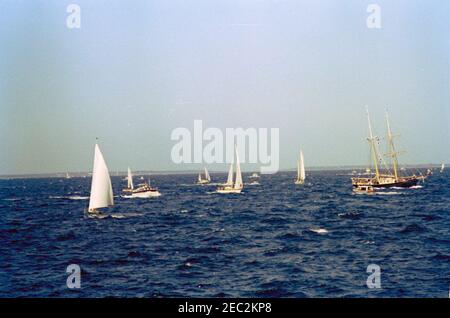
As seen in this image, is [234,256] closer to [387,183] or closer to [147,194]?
[387,183]

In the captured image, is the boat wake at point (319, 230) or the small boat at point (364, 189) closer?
the boat wake at point (319, 230)

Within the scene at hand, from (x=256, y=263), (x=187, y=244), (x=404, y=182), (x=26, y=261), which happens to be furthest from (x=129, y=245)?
(x=404, y=182)

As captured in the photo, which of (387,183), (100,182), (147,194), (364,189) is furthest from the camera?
(147,194)

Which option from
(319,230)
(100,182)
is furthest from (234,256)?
(100,182)

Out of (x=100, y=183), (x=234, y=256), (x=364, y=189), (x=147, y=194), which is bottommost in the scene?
(x=147, y=194)

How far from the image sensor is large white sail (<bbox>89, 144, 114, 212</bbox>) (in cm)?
5134

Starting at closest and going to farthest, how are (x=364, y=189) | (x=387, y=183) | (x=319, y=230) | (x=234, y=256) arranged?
(x=234, y=256)
(x=319, y=230)
(x=364, y=189)
(x=387, y=183)

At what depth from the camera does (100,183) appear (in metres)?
52.3

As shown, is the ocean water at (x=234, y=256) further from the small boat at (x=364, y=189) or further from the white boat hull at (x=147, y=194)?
the white boat hull at (x=147, y=194)

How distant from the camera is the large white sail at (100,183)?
51344 millimetres

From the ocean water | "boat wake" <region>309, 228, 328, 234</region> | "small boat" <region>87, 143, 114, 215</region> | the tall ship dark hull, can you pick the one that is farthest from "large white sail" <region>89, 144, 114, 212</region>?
the tall ship dark hull

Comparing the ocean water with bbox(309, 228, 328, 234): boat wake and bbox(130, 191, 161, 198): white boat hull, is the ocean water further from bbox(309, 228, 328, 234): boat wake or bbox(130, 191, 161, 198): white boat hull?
bbox(130, 191, 161, 198): white boat hull

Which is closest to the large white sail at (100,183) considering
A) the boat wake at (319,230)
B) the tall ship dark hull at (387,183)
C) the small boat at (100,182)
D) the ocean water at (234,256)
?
the small boat at (100,182)
